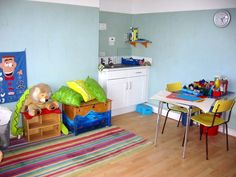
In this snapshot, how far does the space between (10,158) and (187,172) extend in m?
2.14

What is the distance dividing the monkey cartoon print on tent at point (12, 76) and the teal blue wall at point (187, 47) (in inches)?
97.7

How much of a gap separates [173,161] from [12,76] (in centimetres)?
245

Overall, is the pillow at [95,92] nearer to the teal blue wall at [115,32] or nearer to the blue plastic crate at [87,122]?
the blue plastic crate at [87,122]

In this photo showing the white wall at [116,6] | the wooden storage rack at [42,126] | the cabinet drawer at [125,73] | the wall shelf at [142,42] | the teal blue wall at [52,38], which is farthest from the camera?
the wall shelf at [142,42]

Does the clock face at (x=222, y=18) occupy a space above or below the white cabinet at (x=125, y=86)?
above

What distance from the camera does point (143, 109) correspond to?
450 centimetres

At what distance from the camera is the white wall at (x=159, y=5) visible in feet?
11.6

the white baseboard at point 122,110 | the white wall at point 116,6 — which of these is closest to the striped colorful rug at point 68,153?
the white baseboard at point 122,110

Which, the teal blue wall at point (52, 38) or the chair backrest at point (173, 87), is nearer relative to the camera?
the teal blue wall at point (52, 38)

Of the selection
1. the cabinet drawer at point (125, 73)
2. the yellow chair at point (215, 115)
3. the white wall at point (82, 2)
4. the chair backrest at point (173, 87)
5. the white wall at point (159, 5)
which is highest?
the white wall at point (159, 5)

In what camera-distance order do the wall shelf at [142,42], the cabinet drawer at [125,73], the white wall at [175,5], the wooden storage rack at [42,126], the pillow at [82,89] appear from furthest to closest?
1. the wall shelf at [142,42]
2. the cabinet drawer at [125,73]
3. the white wall at [175,5]
4. the pillow at [82,89]
5. the wooden storage rack at [42,126]

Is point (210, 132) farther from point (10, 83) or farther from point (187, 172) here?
point (10, 83)

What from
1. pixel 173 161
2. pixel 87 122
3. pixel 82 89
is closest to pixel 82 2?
pixel 82 89

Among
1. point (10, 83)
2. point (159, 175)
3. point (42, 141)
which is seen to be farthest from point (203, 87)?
point (10, 83)
